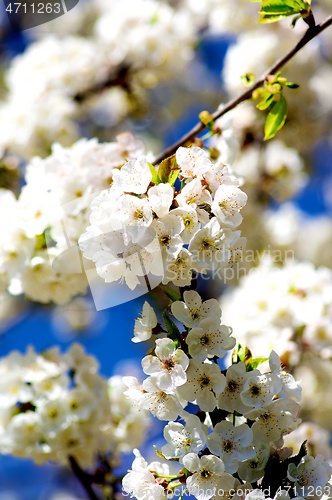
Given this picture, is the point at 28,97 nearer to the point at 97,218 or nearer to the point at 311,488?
the point at 97,218

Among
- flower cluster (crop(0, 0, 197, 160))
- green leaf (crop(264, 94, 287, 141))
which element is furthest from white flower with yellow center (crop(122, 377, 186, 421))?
flower cluster (crop(0, 0, 197, 160))

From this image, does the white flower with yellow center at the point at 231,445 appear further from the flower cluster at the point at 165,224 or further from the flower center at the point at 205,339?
the flower cluster at the point at 165,224

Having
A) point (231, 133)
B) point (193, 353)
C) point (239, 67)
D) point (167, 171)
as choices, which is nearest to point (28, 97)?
point (239, 67)

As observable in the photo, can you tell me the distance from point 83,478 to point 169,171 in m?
1.31

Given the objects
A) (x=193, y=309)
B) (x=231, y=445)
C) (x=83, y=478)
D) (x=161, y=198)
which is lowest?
(x=83, y=478)

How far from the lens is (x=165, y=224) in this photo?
1.53 m

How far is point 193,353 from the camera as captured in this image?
147 cm

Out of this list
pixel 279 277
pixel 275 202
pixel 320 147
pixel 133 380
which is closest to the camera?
pixel 133 380

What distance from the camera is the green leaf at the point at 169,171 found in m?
1.61

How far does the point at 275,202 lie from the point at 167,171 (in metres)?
3.08

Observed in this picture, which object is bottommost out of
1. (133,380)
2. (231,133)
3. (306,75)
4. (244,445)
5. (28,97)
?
(244,445)

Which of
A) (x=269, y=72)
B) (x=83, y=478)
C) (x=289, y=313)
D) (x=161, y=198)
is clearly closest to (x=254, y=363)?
(x=161, y=198)

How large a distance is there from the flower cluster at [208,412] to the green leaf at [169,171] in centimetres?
30

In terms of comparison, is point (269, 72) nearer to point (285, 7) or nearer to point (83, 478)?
point (285, 7)
